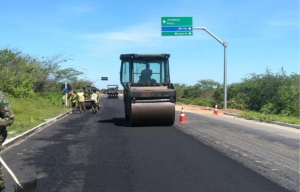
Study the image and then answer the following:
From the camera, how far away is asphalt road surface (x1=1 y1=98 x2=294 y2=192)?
19.6ft

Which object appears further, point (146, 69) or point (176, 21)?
point (176, 21)

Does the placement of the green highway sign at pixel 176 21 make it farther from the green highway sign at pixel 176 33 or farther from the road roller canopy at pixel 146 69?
the road roller canopy at pixel 146 69

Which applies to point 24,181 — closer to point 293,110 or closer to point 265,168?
point 265,168

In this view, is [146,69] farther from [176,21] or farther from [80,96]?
[176,21]

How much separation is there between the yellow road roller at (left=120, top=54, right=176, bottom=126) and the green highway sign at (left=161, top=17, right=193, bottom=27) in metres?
9.53

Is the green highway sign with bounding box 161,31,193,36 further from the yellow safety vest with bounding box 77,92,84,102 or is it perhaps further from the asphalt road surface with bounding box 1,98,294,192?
the asphalt road surface with bounding box 1,98,294,192

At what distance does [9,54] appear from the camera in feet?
99.8

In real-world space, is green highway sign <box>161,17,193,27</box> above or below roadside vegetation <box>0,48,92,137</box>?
above

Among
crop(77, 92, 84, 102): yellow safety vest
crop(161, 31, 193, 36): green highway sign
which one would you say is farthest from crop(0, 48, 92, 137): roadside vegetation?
crop(161, 31, 193, 36): green highway sign

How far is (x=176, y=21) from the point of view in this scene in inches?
960

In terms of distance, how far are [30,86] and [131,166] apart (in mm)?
22930

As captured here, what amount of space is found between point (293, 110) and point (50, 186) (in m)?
22.3

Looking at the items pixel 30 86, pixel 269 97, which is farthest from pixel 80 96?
pixel 269 97

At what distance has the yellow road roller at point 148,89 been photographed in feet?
46.5
